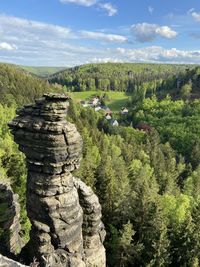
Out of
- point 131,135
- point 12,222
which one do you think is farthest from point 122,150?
point 12,222

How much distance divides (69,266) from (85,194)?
18.0 ft

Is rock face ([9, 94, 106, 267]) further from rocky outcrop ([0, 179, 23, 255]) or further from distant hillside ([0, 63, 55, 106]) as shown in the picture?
distant hillside ([0, 63, 55, 106])

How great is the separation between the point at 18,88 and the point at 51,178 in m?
123

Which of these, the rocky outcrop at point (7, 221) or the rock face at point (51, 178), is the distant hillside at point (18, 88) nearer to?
the rocky outcrop at point (7, 221)

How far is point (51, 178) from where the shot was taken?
71.8ft

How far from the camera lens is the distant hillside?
4963 inches

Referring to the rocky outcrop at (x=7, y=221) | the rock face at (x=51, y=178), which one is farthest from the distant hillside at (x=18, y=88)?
the rock face at (x=51, y=178)

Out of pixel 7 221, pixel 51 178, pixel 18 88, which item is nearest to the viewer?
pixel 51 178

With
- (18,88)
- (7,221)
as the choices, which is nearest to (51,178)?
(7,221)

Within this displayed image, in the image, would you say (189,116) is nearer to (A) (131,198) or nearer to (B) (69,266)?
(A) (131,198)

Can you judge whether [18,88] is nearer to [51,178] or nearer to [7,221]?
[7,221]

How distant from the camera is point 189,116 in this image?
159 m

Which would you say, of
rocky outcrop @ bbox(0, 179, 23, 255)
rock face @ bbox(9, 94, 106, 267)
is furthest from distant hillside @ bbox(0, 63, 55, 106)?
rock face @ bbox(9, 94, 106, 267)

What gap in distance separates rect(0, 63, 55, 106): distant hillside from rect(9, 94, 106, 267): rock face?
10324 centimetres
